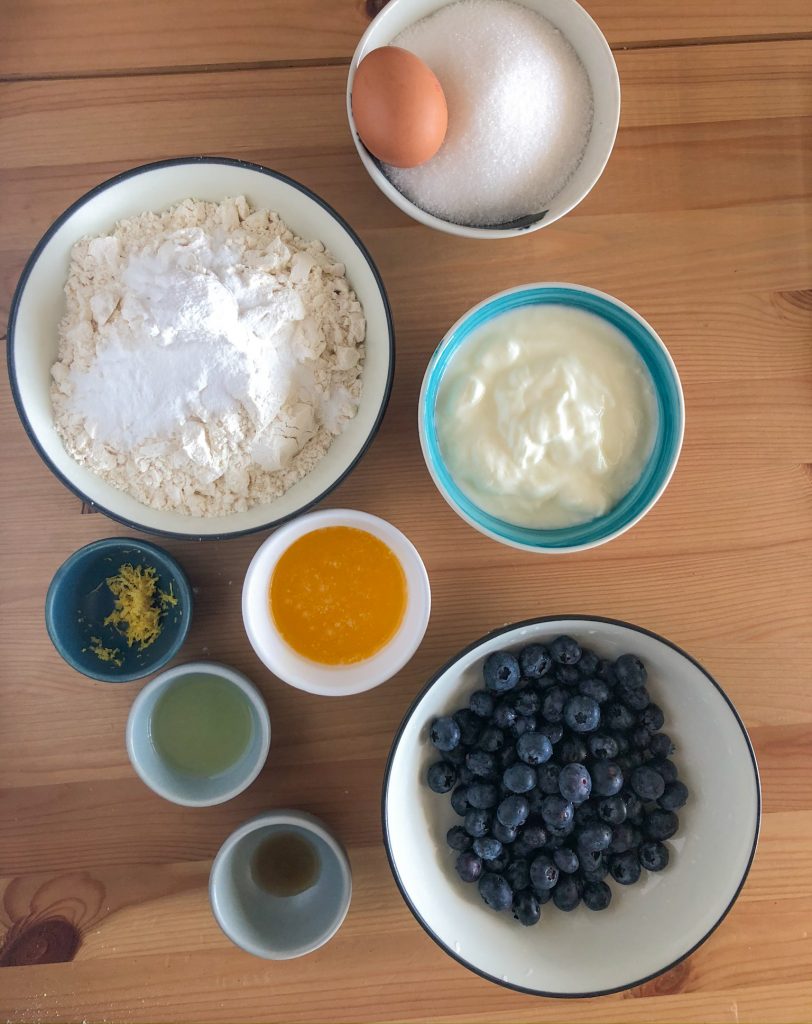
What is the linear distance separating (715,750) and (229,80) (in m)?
0.99

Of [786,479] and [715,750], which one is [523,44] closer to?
[786,479]

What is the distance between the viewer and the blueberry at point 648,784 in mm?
880

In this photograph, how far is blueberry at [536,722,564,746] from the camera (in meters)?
0.88

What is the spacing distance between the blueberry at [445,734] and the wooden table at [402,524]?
0.10 metres

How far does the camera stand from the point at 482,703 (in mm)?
889

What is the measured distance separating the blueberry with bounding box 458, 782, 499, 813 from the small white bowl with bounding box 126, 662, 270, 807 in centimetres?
25

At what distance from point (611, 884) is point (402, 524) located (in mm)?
504

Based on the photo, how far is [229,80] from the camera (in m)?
0.94

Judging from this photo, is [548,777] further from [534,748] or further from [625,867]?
[625,867]

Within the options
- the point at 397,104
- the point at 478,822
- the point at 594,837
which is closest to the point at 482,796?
the point at 478,822

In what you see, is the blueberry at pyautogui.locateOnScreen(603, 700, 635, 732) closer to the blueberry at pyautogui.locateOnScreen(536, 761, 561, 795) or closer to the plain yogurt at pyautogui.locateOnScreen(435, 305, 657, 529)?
the blueberry at pyautogui.locateOnScreen(536, 761, 561, 795)

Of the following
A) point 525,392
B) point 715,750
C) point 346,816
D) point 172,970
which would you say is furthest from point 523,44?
point 172,970

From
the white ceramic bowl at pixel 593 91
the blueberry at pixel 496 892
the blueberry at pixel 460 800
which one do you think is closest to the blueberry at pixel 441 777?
the blueberry at pixel 460 800

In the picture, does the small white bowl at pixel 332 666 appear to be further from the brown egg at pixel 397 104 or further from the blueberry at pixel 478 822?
the brown egg at pixel 397 104
